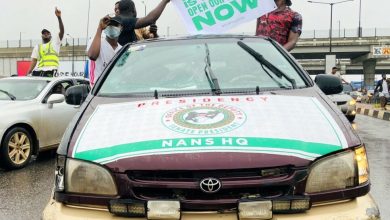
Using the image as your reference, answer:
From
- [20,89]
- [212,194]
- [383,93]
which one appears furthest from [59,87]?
[383,93]

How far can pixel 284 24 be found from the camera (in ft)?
19.7

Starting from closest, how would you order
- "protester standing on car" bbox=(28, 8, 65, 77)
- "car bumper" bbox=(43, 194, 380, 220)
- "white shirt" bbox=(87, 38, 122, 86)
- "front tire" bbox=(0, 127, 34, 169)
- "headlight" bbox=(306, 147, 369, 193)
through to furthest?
"car bumper" bbox=(43, 194, 380, 220)
"headlight" bbox=(306, 147, 369, 193)
"white shirt" bbox=(87, 38, 122, 86)
"front tire" bbox=(0, 127, 34, 169)
"protester standing on car" bbox=(28, 8, 65, 77)

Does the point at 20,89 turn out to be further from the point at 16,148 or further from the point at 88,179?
the point at 88,179

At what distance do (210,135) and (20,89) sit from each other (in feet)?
18.5

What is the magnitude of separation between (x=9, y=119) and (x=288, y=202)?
506 centimetres

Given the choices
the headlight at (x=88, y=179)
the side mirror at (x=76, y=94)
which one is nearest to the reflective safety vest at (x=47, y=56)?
the side mirror at (x=76, y=94)

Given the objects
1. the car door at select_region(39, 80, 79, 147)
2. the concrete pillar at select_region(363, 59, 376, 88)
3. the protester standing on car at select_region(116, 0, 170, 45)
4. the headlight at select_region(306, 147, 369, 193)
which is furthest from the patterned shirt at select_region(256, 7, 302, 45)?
the concrete pillar at select_region(363, 59, 376, 88)

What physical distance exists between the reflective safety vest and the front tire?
3.34 meters

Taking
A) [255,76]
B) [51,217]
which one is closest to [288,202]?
[51,217]

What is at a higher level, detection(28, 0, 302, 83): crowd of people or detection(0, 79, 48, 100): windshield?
detection(28, 0, 302, 83): crowd of people

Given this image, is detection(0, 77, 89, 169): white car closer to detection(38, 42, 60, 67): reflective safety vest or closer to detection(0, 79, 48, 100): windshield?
detection(0, 79, 48, 100): windshield

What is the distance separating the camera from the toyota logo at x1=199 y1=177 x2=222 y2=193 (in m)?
2.37

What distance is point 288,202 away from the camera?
2.36 m

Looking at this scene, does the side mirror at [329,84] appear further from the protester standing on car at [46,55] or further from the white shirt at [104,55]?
the protester standing on car at [46,55]
